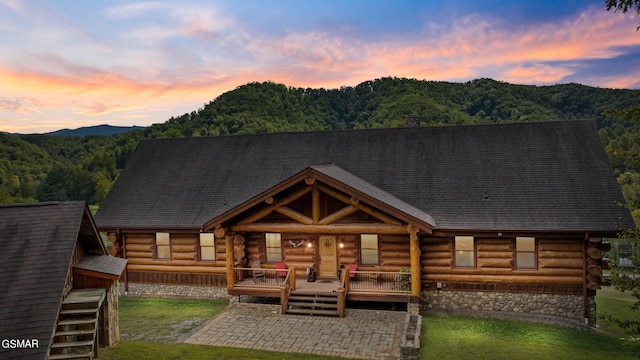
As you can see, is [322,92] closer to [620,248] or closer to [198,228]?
[620,248]

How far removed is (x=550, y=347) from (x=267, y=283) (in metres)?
10.5

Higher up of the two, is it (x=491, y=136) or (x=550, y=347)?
(x=491, y=136)

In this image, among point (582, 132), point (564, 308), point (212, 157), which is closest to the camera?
point (564, 308)

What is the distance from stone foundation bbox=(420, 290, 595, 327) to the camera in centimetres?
1669

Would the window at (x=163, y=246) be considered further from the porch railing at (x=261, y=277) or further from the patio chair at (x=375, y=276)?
the patio chair at (x=375, y=276)

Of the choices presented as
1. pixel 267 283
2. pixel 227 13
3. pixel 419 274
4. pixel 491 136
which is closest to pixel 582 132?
pixel 491 136

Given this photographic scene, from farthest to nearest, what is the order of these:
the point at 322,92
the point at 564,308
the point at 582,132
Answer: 1. the point at 322,92
2. the point at 582,132
3. the point at 564,308

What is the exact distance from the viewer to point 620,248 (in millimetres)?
33906

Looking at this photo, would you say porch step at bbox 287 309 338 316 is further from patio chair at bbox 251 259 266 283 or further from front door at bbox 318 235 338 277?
patio chair at bbox 251 259 266 283

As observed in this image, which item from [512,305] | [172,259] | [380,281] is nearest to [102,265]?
[172,259]

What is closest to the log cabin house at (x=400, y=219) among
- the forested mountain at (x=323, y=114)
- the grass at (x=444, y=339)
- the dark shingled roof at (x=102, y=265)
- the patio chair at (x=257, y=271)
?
the patio chair at (x=257, y=271)

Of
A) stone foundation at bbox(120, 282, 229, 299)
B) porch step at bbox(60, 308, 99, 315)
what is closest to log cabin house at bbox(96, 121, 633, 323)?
stone foundation at bbox(120, 282, 229, 299)

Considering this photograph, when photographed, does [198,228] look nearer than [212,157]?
Yes

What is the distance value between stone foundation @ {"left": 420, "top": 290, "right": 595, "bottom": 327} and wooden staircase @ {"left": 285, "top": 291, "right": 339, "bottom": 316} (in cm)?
370
